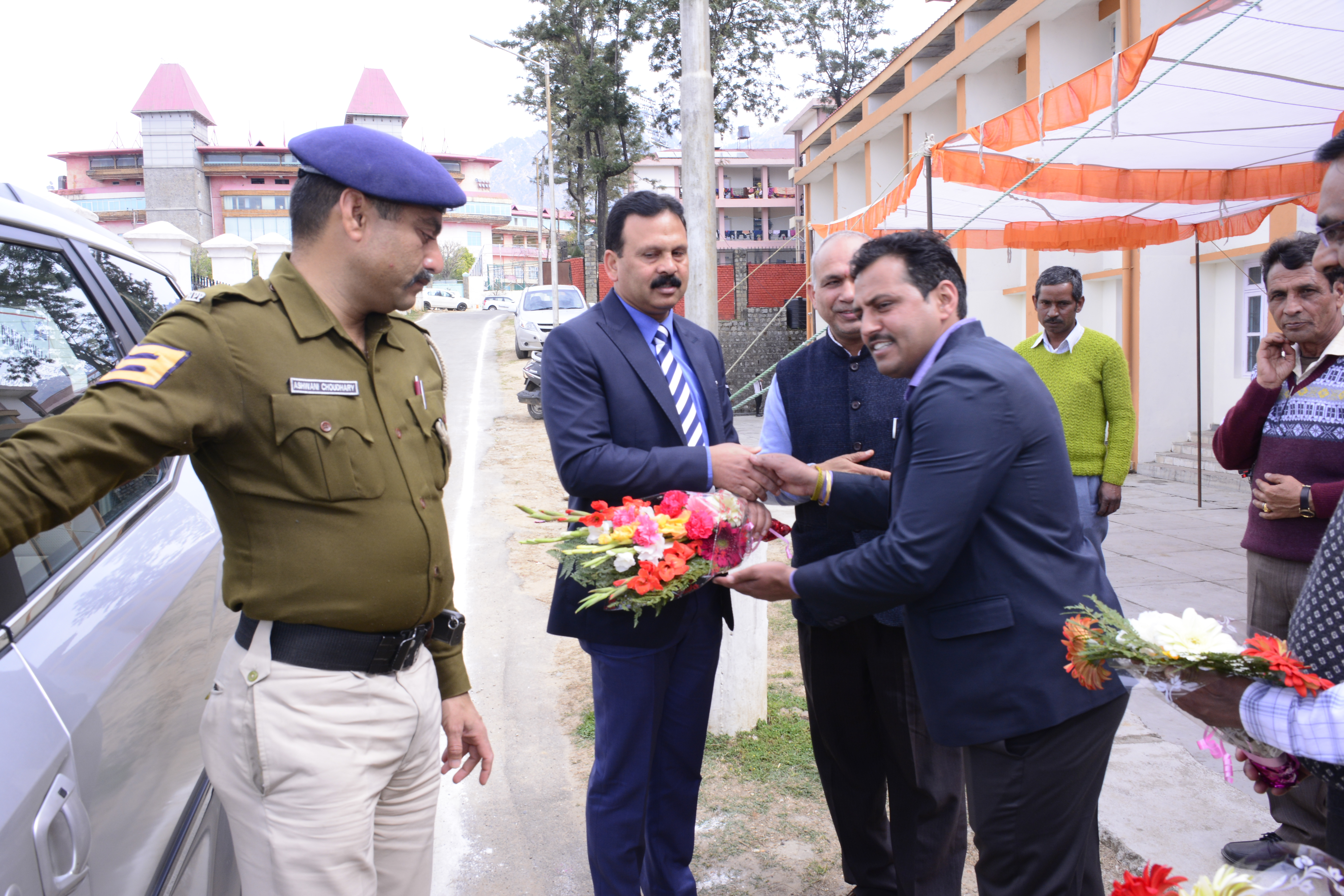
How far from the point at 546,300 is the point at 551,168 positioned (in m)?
9.96

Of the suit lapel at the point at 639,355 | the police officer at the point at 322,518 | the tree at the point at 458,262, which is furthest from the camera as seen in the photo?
the tree at the point at 458,262

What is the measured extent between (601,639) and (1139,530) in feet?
23.2

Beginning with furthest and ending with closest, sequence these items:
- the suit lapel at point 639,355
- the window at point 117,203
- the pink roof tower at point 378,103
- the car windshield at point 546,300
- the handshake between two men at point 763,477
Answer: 1. the pink roof tower at point 378,103
2. the window at point 117,203
3. the car windshield at point 546,300
4. the suit lapel at point 639,355
5. the handshake between two men at point 763,477

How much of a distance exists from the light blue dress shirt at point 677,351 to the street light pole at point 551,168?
1501 cm

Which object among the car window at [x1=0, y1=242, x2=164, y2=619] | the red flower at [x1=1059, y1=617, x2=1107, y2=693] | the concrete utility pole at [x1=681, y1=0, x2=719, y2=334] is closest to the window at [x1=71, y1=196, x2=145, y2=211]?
the concrete utility pole at [x1=681, y1=0, x2=719, y2=334]

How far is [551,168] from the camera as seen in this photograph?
1254 inches

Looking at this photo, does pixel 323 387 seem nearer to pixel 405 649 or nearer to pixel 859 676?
pixel 405 649

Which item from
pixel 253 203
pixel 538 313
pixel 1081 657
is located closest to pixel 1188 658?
pixel 1081 657

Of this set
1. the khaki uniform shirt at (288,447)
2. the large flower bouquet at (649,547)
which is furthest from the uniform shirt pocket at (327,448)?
the large flower bouquet at (649,547)

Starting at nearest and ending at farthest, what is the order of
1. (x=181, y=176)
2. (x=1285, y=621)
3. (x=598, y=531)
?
1. (x=598, y=531)
2. (x=1285, y=621)
3. (x=181, y=176)

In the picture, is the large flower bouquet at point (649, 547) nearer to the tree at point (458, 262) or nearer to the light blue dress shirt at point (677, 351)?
the light blue dress shirt at point (677, 351)

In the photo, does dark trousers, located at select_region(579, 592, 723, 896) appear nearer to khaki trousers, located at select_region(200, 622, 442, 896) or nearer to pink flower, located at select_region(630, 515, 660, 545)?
pink flower, located at select_region(630, 515, 660, 545)

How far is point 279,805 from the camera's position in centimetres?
170

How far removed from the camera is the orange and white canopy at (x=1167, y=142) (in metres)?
4.77
